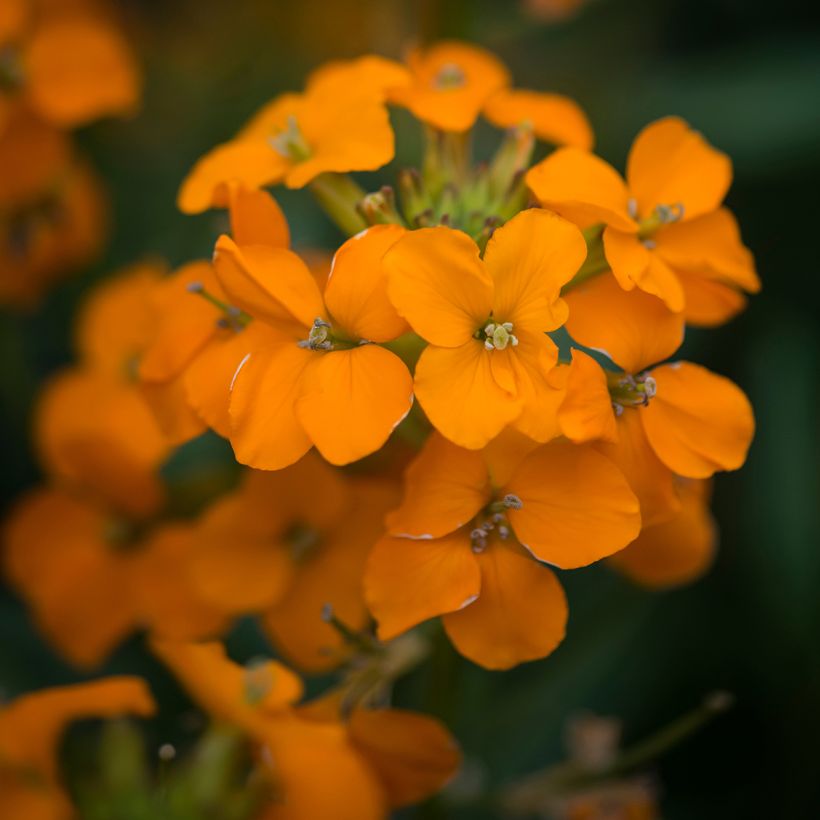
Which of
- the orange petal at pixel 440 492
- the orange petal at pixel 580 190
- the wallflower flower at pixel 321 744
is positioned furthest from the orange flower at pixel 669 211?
the wallflower flower at pixel 321 744

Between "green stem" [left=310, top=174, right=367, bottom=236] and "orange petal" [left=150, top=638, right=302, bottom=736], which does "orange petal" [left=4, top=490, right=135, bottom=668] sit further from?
"green stem" [left=310, top=174, right=367, bottom=236]

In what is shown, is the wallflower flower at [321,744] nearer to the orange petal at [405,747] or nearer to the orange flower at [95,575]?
the orange petal at [405,747]


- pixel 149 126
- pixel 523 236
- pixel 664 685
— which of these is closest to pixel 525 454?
pixel 523 236

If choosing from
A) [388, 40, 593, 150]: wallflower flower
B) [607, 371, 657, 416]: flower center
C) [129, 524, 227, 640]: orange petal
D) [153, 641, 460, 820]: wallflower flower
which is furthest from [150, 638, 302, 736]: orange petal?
[388, 40, 593, 150]: wallflower flower

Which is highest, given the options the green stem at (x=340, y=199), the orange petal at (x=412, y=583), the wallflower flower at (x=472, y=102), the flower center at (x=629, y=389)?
the wallflower flower at (x=472, y=102)

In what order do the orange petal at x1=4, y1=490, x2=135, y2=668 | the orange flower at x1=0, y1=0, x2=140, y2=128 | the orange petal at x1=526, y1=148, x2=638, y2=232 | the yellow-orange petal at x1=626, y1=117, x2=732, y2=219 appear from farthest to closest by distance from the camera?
1. the orange flower at x1=0, y1=0, x2=140, y2=128
2. the orange petal at x1=4, y1=490, x2=135, y2=668
3. the yellow-orange petal at x1=626, y1=117, x2=732, y2=219
4. the orange petal at x1=526, y1=148, x2=638, y2=232

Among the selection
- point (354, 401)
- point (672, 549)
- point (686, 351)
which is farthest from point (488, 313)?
point (686, 351)

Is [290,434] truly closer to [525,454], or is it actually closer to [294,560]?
[525,454]

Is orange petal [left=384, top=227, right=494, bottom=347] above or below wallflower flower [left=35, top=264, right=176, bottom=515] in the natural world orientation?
above
